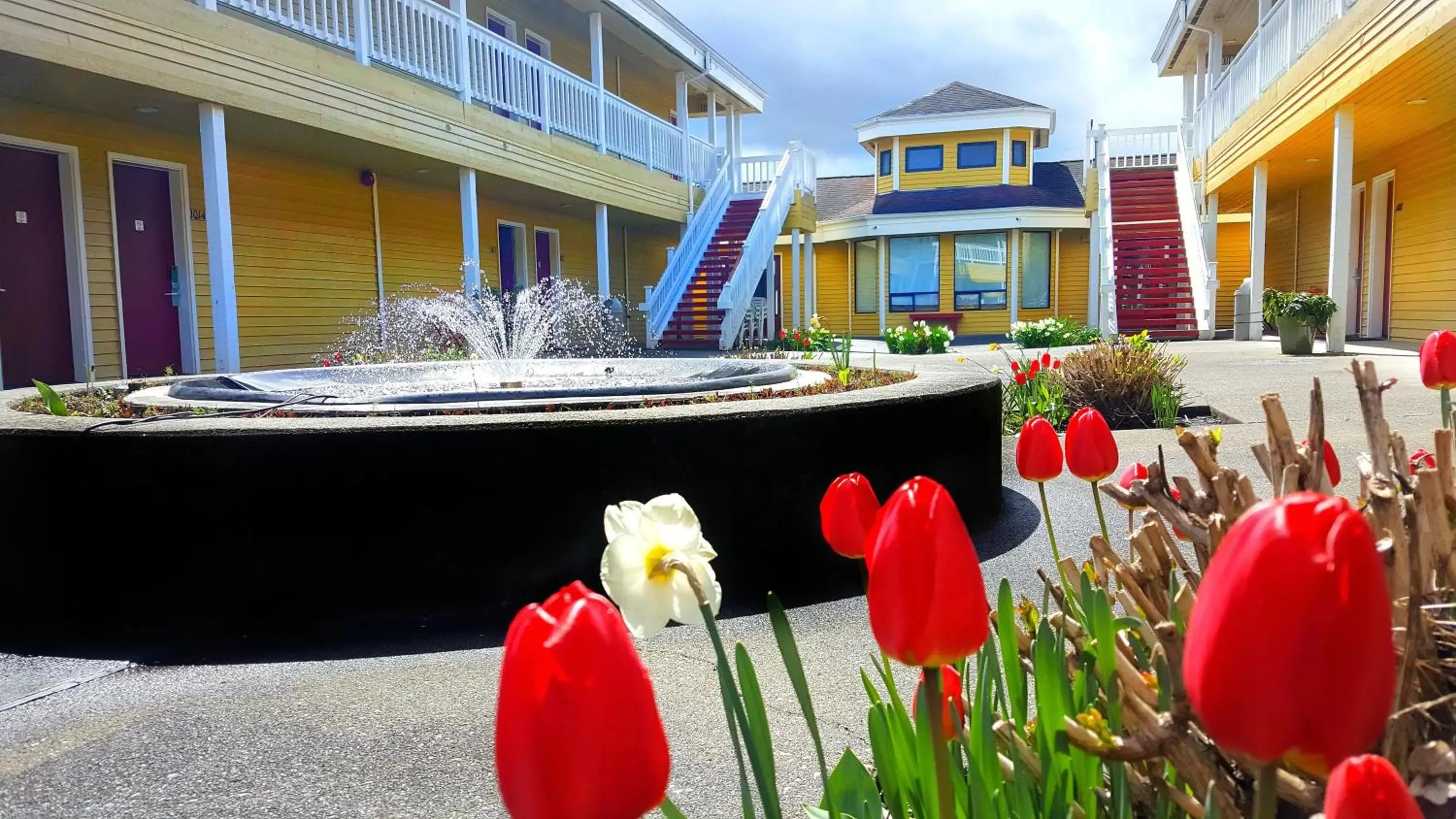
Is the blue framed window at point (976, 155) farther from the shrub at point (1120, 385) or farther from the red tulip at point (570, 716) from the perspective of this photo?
the red tulip at point (570, 716)

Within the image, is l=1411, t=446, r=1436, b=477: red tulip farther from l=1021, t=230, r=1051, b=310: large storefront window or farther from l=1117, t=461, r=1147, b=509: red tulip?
l=1021, t=230, r=1051, b=310: large storefront window

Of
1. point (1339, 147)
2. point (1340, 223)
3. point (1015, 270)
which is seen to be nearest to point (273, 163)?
point (1339, 147)

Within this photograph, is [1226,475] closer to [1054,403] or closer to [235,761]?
[235,761]

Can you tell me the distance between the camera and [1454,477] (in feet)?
4.53

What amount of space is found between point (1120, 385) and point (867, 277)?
76.0ft

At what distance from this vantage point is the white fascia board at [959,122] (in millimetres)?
29953

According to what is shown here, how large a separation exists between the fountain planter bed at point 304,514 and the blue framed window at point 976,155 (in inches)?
1160

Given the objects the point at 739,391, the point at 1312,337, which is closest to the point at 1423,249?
the point at 1312,337

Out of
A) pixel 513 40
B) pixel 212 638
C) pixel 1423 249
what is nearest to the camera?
pixel 212 638

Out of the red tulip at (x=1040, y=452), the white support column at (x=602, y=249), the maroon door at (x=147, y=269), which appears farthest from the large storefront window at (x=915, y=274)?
the red tulip at (x=1040, y=452)

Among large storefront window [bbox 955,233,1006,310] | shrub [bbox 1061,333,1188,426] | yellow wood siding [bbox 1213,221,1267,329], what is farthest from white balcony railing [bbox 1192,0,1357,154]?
large storefront window [bbox 955,233,1006,310]

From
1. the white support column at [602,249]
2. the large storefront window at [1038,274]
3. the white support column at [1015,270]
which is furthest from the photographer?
the large storefront window at [1038,274]

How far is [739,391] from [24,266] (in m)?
8.79

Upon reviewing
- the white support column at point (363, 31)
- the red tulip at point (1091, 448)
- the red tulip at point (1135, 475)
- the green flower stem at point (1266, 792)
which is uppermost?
the white support column at point (363, 31)
